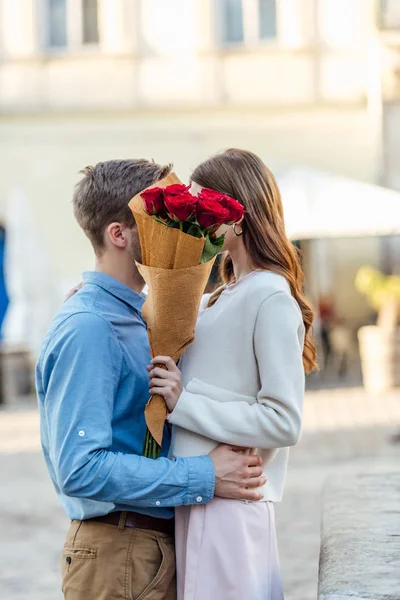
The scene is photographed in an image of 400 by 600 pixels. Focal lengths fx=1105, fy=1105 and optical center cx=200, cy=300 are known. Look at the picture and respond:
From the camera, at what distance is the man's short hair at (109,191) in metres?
2.83

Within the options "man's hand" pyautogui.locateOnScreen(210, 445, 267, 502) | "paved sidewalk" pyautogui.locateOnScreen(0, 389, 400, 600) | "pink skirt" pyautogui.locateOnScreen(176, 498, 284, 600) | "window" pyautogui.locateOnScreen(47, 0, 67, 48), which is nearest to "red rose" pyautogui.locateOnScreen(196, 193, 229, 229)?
"man's hand" pyautogui.locateOnScreen(210, 445, 267, 502)

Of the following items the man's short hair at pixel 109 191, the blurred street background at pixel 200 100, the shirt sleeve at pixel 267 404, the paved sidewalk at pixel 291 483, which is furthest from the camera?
the blurred street background at pixel 200 100

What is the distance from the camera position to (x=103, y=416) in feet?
8.76

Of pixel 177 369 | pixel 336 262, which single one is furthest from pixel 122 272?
pixel 336 262

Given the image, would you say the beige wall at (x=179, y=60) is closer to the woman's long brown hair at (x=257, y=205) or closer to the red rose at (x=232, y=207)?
the woman's long brown hair at (x=257, y=205)

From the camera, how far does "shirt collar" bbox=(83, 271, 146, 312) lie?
2.88 metres

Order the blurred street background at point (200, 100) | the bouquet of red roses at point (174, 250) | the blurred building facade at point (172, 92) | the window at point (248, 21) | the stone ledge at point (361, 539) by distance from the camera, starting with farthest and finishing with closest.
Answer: the window at point (248, 21) → the blurred building facade at point (172, 92) → the blurred street background at point (200, 100) → the bouquet of red roses at point (174, 250) → the stone ledge at point (361, 539)

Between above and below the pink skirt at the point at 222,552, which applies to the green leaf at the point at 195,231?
above

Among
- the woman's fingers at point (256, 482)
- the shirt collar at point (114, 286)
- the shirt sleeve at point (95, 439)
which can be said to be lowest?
the woman's fingers at point (256, 482)

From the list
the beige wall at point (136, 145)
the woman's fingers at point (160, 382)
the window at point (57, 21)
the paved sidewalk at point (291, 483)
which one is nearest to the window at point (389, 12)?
the beige wall at point (136, 145)

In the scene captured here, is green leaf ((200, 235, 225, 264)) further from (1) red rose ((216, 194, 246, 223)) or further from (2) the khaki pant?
(2) the khaki pant

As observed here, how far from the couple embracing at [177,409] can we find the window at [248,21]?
633 inches

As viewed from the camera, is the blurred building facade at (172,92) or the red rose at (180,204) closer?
the red rose at (180,204)

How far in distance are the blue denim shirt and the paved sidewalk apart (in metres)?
1.83
